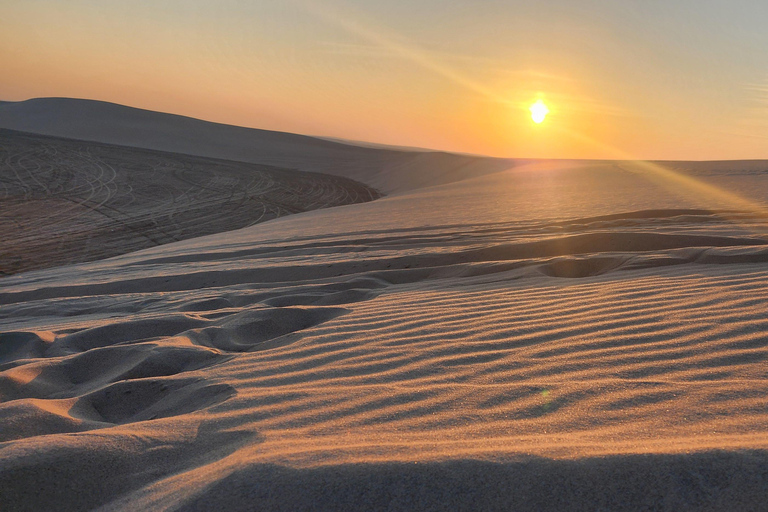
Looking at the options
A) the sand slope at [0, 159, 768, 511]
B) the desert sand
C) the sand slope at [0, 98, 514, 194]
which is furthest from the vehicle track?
the sand slope at [0, 98, 514, 194]

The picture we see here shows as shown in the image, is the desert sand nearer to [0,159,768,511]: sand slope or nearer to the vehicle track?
[0,159,768,511]: sand slope

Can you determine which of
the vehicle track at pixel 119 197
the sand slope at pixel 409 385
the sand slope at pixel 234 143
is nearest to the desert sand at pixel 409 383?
the sand slope at pixel 409 385

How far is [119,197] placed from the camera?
55.8ft

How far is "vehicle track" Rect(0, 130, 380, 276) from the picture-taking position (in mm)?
11227

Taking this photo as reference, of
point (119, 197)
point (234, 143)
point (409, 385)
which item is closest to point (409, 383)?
point (409, 385)

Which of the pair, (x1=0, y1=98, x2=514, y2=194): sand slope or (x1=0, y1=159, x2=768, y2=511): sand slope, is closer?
(x1=0, y1=159, x2=768, y2=511): sand slope

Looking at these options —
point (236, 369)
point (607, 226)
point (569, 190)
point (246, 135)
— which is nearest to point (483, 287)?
point (236, 369)

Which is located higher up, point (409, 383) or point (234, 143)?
point (234, 143)

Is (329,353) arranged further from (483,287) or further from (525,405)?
(483,287)

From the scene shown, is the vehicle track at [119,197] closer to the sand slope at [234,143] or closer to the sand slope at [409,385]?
the sand slope at [409,385]

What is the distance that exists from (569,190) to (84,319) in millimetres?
12967

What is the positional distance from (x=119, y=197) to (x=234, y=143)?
87.2 ft

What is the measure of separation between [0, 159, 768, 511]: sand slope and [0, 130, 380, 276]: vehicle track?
6.03 m

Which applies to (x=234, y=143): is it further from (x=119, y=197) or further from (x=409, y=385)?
(x=409, y=385)
